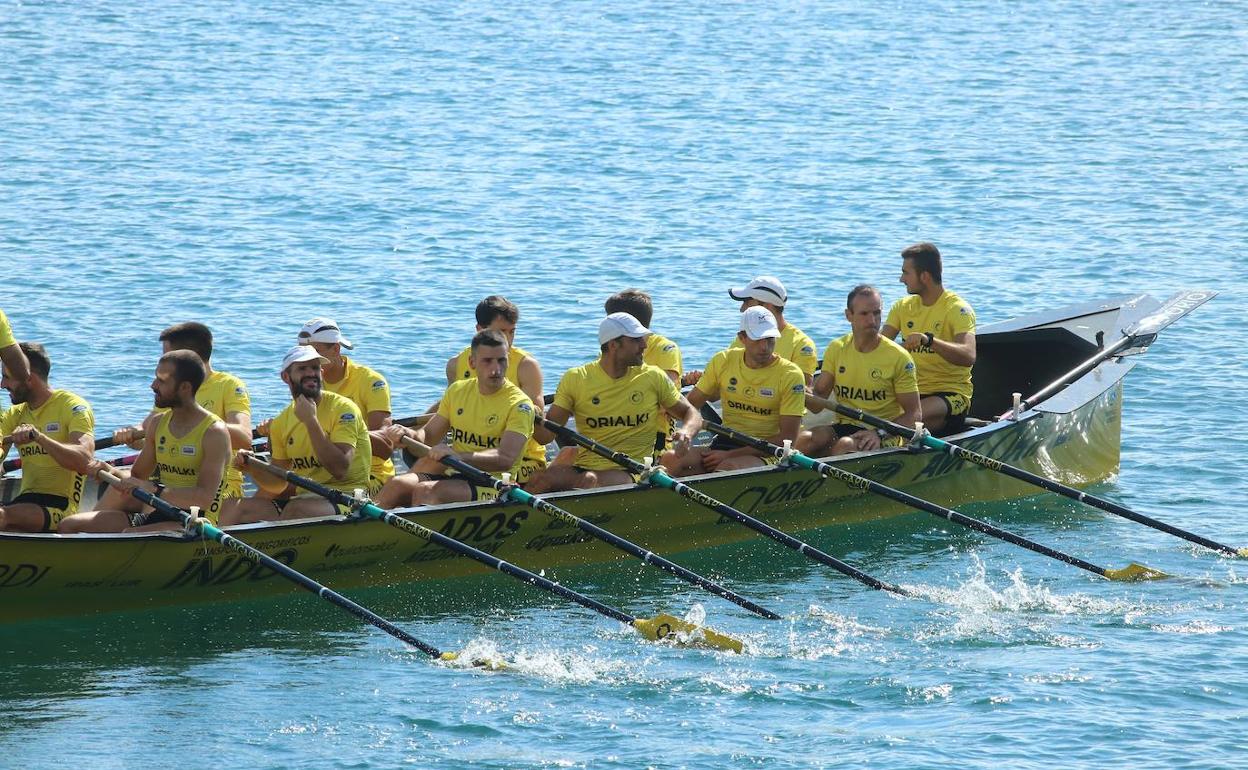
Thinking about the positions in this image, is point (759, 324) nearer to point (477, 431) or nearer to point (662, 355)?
point (662, 355)

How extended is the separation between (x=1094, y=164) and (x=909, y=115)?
4.91 meters

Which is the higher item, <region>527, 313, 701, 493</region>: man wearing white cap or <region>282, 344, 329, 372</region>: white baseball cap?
<region>282, 344, 329, 372</region>: white baseball cap

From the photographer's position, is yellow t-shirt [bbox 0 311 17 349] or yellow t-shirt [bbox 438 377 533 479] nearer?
yellow t-shirt [bbox 0 311 17 349]

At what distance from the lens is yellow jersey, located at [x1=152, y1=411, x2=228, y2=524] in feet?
37.2

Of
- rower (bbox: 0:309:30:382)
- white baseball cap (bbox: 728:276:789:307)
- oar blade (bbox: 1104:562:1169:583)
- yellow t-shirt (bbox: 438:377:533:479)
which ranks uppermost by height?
white baseball cap (bbox: 728:276:789:307)

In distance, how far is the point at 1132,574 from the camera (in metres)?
12.9

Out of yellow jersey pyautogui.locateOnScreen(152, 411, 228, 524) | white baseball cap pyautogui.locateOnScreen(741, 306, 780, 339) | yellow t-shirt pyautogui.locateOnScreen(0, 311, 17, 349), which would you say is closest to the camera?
yellow jersey pyautogui.locateOnScreen(152, 411, 228, 524)

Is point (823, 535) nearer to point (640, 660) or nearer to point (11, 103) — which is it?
point (640, 660)

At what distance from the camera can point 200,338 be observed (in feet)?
38.8

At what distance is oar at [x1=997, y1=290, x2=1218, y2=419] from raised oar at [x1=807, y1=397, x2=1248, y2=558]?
125 cm

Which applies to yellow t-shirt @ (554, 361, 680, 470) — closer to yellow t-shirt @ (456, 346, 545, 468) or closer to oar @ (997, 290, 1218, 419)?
yellow t-shirt @ (456, 346, 545, 468)

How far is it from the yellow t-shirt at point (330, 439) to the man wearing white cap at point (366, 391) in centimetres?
49

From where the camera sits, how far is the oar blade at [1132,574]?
12.9 m

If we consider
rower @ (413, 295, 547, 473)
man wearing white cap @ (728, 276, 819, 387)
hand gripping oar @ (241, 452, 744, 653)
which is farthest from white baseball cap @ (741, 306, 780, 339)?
hand gripping oar @ (241, 452, 744, 653)
